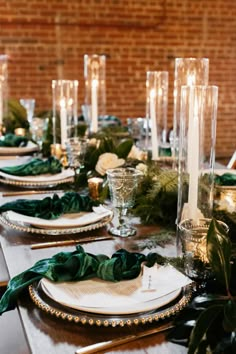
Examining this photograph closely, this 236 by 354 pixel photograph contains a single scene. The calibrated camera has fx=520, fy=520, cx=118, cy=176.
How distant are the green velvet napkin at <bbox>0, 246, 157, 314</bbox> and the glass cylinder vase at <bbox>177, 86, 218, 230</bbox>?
306mm

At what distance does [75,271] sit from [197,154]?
1.55ft

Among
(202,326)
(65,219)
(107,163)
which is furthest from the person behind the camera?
(107,163)

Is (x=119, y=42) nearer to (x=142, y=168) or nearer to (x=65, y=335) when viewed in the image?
(x=142, y=168)

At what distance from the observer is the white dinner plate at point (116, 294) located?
85 cm

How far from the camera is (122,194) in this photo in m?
1.31

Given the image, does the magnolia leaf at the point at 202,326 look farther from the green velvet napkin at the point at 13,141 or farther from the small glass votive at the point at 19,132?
the small glass votive at the point at 19,132

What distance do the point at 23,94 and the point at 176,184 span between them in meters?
3.64

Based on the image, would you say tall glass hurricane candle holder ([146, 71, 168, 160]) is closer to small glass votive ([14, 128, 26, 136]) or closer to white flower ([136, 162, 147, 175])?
white flower ([136, 162, 147, 175])

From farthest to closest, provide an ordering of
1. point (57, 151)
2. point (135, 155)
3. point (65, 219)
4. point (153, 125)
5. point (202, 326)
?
point (57, 151), point (153, 125), point (135, 155), point (65, 219), point (202, 326)

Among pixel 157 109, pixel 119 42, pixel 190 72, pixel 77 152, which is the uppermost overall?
pixel 119 42

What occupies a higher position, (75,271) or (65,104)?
(65,104)

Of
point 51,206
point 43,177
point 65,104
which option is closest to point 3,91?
point 65,104

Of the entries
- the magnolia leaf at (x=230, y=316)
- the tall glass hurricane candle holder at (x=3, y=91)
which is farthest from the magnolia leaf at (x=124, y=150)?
the tall glass hurricane candle holder at (x=3, y=91)

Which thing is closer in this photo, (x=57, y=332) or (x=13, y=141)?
(x=57, y=332)
